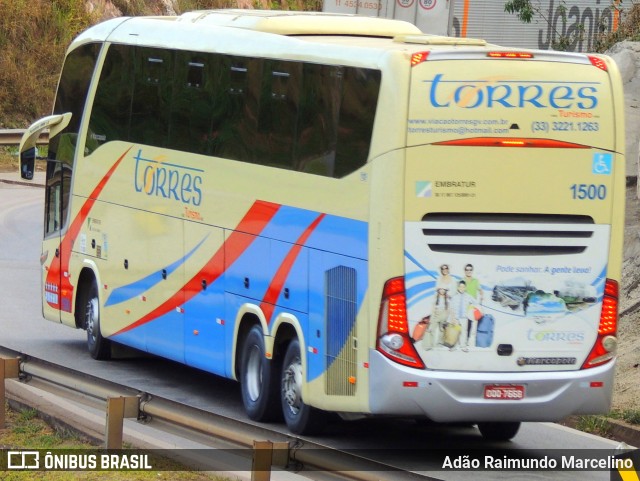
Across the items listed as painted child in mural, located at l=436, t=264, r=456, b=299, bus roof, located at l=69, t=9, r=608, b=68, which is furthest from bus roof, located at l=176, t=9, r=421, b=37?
painted child in mural, located at l=436, t=264, r=456, b=299

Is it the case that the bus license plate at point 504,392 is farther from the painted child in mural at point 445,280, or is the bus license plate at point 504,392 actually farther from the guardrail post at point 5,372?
the guardrail post at point 5,372

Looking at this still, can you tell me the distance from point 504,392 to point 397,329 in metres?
1.01

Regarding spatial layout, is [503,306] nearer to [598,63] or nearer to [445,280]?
[445,280]

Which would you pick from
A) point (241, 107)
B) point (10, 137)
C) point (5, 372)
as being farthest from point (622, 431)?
point (10, 137)

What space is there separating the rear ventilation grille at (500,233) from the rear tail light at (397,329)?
48 cm

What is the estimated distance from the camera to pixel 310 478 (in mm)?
9562

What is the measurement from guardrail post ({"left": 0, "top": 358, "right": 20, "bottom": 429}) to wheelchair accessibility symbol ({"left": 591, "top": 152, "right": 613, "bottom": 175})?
A: 16.9 feet

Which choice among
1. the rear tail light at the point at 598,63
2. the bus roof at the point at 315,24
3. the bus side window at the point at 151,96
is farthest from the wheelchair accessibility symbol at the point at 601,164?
the bus side window at the point at 151,96

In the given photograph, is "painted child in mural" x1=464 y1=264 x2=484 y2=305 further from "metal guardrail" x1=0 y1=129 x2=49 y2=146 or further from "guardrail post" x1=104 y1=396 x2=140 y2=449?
"metal guardrail" x1=0 y1=129 x2=49 y2=146

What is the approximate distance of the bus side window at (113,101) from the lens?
1659 cm

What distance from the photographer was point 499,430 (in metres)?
13.4

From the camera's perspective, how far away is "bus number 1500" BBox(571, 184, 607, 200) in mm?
11773

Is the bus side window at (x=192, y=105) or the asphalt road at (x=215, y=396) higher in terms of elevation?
the bus side window at (x=192, y=105)

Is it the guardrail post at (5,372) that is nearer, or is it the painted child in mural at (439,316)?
the painted child in mural at (439,316)
